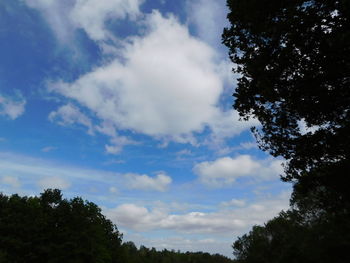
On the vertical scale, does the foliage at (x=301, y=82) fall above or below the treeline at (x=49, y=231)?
below

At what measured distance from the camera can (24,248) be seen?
5053 cm

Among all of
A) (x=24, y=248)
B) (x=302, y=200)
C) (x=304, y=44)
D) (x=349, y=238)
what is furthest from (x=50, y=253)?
(x=304, y=44)

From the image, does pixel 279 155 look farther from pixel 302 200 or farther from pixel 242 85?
pixel 302 200

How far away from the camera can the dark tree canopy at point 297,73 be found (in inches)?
443

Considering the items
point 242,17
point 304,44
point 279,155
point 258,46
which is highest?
point 242,17

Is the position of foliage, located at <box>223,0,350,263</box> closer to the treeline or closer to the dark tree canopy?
the dark tree canopy

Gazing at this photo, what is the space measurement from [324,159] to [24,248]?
49.1 meters

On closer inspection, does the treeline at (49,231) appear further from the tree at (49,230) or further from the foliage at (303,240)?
the foliage at (303,240)

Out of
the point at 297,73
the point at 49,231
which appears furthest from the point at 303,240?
the point at 49,231

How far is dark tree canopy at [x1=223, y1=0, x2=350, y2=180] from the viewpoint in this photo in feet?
36.9

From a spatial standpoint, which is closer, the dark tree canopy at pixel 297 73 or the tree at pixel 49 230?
the dark tree canopy at pixel 297 73

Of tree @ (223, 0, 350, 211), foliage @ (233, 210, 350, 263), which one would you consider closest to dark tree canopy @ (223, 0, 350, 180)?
tree @ (223, 0, 350, 211)

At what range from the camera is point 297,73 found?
12445 mm

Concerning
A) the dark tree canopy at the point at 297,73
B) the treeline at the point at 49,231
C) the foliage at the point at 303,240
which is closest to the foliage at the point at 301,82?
the dark tree canopy at the point at 297,73
